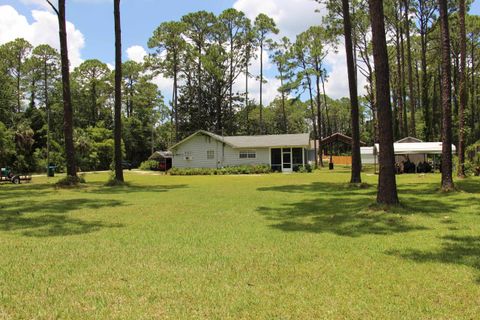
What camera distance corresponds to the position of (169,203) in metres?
13.1

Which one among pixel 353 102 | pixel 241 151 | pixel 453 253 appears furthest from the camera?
pixel 241 151

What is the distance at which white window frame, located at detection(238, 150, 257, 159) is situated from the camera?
1571 inches

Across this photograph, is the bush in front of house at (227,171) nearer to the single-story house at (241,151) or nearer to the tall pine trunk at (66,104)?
the single-story house at (241,151)

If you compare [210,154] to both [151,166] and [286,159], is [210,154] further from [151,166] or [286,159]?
[151,166]

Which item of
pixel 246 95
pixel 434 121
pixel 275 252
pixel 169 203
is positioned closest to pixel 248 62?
pixel 246 95

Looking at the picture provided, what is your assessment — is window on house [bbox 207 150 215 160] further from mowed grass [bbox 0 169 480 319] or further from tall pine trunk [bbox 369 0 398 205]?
tall pine trunk [bbox 369 0 398 205]

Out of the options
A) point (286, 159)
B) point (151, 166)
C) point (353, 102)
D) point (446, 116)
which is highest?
point (353, 102)

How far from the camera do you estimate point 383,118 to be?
10836 millimetres

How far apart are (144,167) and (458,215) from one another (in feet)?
140

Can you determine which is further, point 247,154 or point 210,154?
point 210,154

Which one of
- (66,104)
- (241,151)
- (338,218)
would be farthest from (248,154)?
(338,218)

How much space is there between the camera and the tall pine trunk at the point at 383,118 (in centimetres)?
1068

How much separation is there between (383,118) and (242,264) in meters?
6.62

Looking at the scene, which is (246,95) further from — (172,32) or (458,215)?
(458,215)
